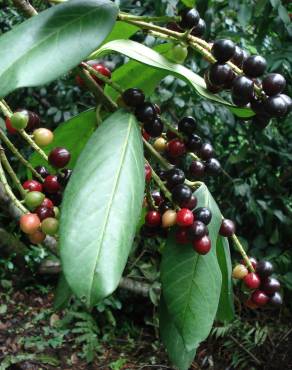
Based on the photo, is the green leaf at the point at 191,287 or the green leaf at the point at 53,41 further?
the green leaf at the point at 191,287

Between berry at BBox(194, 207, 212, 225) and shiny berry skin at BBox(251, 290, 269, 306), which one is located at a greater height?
berry at BBox(194, 207, 212, 225)

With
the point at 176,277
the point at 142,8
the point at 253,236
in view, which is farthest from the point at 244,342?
the point at 176,277

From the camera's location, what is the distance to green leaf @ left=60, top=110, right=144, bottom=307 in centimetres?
39

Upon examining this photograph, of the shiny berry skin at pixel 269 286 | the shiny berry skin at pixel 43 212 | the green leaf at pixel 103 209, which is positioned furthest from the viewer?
the shiny berry skin at pixel 269 286

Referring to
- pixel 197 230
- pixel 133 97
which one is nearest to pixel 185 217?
pixel 197 230

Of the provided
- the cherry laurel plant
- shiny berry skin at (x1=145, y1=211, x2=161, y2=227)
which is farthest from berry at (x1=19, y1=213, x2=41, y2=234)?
shiny berry skin at (x1=145, y1=211, x2=161, y2=227)

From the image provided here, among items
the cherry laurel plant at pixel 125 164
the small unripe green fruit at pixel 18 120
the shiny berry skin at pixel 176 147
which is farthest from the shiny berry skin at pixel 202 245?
A: the small unripe green fruit at pixel 18 120

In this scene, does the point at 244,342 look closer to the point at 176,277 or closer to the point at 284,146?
the point at 284,146

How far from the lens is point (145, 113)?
0.50 meters

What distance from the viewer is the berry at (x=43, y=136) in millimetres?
489

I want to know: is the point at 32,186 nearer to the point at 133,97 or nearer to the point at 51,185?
the point at 51,185

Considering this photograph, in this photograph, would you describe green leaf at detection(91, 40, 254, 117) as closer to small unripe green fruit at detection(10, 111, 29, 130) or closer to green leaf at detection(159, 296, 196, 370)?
small unripe green fruit at detection(10, 111, 29, 130)

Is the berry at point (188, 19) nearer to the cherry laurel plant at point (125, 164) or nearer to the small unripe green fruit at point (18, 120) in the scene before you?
the cherry laurel plant at point (125, 164)

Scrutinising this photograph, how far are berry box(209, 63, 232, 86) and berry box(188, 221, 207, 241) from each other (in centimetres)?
15
